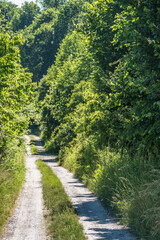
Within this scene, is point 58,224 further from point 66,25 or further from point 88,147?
point 66,25

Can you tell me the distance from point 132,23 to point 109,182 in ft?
20.7

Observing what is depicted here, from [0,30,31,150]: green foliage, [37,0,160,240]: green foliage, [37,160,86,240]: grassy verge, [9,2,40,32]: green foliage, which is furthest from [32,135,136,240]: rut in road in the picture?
[9,2,40,32]: green foliage

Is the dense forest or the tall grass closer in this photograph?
the tall grass

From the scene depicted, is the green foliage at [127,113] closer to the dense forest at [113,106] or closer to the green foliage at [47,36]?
the dense forest at [113,106]

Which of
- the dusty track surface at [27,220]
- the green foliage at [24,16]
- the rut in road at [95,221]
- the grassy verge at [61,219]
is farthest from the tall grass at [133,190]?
the green foliage at [24,16]

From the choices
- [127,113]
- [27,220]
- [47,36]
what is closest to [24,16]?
[47,36]

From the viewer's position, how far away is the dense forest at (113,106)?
30.4 feet

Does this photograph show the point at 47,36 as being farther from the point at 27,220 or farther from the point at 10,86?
the point at 27,220

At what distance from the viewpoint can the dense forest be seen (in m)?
Result: 9.27

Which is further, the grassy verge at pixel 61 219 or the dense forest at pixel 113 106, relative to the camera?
the dense forest at pixel 113 106

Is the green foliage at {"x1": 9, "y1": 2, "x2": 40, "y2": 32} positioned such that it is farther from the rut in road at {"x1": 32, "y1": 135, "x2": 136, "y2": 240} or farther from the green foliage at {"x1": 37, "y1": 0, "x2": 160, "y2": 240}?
the rut in road at {"x1": 32, "y1": 135, "x2": 136, "y2": 240}

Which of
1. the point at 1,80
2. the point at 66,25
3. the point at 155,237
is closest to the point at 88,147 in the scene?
the point at 1,80

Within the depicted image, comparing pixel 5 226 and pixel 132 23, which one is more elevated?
pixel 132 23

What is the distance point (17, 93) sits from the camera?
17547mm
